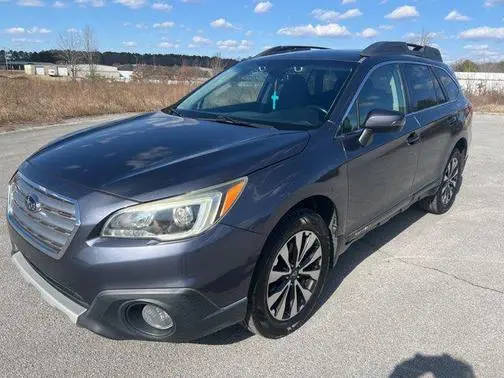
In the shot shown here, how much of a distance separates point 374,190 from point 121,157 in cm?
194

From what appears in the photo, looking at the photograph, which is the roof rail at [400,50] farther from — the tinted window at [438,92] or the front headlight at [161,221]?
the front headlight at [161,221]

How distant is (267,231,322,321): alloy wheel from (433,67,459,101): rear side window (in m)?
3.04

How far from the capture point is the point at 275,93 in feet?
12.2

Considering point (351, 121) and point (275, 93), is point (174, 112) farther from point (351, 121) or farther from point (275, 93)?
point (351, 121)

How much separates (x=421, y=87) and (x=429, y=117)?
32 cm

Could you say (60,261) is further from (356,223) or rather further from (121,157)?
(356,223)

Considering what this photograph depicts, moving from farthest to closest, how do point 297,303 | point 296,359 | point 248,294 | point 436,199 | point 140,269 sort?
1. point 436,199
2. point 297,303
3. point 296,359
4. point 248,294
5. point 140,269

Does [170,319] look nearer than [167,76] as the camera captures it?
Yes

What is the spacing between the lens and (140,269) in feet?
7.34

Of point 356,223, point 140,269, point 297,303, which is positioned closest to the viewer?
point 140,269

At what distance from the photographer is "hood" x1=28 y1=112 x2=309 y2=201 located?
2365 mm

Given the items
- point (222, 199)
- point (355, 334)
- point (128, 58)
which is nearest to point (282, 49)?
point (222, 199)

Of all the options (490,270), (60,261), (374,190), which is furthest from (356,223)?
(60,261)

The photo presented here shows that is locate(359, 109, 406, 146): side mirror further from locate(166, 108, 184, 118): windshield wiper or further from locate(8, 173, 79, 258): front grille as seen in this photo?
locate(8, 173, 79, 258): front grille
